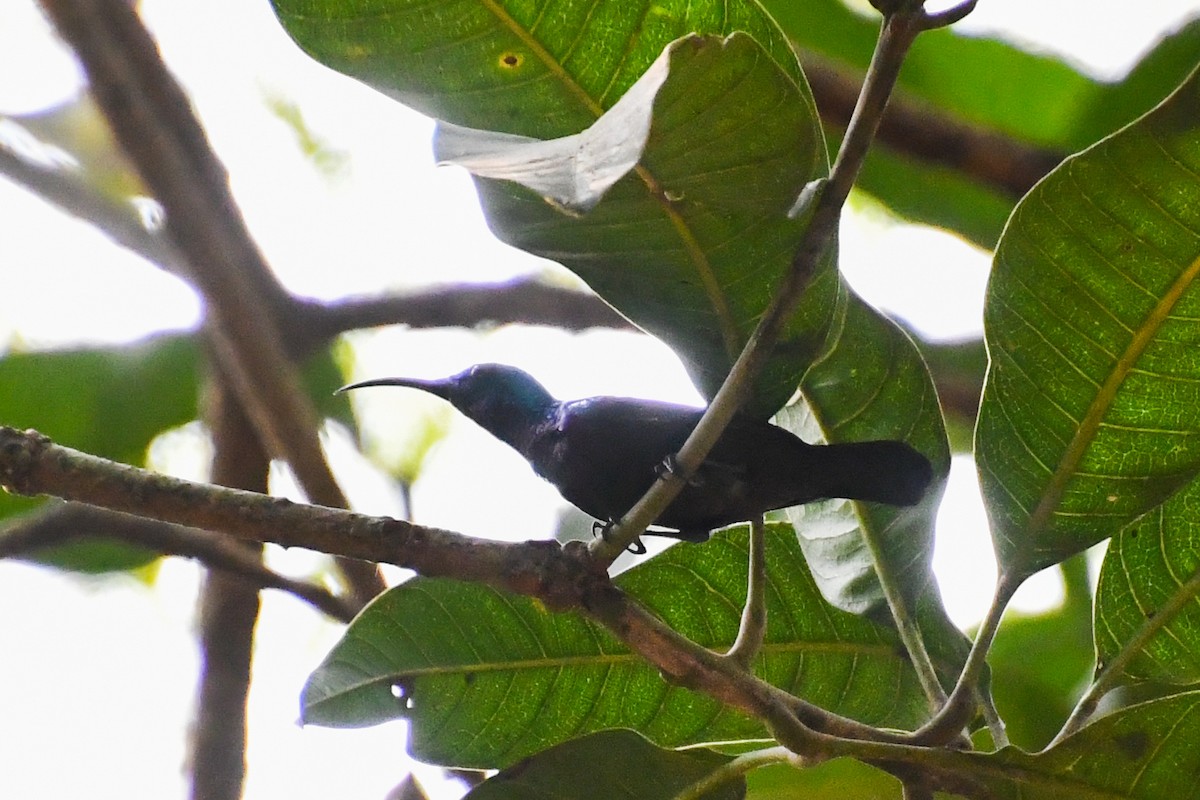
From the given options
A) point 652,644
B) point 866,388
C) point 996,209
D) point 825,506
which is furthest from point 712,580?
point 996,209

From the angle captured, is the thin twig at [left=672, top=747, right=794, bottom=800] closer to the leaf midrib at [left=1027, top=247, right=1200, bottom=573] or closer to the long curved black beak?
the leaf midrib at [left=1027, top=247, right=1200, bottom=573]

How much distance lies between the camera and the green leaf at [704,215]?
128 cm

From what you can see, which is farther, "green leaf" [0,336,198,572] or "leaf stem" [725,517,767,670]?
"green leaf" [0,336,198,572]

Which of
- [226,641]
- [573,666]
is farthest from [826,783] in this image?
[226,641]

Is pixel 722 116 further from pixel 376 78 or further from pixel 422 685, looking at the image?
pixel 422 685

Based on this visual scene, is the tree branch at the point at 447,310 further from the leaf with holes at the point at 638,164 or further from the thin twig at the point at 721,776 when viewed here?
the thin twig at the point at 721,776

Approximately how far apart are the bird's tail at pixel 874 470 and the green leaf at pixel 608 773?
17.8 inches

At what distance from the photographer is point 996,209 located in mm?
3908

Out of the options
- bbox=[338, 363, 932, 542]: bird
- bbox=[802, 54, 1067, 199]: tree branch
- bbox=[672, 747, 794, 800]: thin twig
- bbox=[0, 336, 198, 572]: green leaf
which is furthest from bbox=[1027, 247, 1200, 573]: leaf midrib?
bbox=[0, 336, 198, 572]: green leaf

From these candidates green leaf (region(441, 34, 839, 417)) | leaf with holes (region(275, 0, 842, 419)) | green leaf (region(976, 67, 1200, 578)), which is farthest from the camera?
green leaf (region(976, 67, 1200, 578))

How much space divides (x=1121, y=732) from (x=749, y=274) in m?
0.81

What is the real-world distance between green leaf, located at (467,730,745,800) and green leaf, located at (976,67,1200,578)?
22.5 inches

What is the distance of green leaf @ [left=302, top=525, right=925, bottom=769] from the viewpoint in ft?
6.41

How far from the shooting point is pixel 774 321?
54.3 inches
